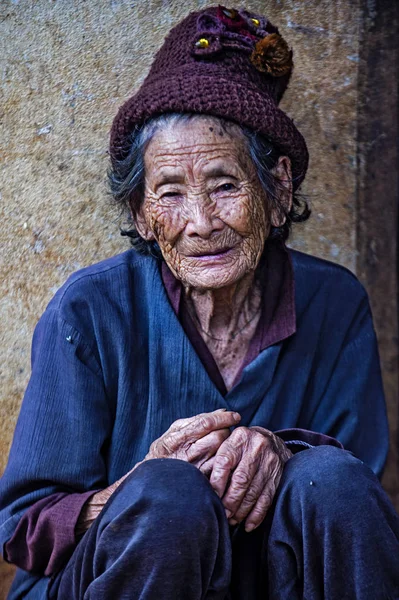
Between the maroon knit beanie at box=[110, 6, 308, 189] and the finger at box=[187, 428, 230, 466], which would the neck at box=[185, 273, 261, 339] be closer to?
the maroon knit beanie at box=[110, 6, 308, 189]

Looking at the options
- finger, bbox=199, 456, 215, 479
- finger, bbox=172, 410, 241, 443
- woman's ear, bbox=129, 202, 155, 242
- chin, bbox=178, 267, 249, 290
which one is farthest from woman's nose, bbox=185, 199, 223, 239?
finger, bbox=199, 456, 215, 479

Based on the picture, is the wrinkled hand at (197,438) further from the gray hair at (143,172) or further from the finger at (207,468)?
the gray hair at (143,172)

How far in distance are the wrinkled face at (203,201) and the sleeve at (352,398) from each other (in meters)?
0.49

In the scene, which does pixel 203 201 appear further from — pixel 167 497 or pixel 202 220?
pixel 167 497

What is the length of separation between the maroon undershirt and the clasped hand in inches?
8.8

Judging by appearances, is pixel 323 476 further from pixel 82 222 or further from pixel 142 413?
pixel 82 222

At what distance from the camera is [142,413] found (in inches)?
102

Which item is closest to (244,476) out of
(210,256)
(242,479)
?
(242,479)

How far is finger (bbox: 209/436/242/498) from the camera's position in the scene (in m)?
2.18

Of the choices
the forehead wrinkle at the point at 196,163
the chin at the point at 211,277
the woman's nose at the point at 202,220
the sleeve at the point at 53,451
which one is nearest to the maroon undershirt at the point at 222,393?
the sleeve at the point at 53,451

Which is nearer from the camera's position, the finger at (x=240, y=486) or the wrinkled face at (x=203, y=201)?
the finger at (x=240, y=486)

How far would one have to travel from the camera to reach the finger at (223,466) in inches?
85.8

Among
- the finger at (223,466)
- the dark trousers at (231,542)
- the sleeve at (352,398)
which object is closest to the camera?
the dark trousers at (231,542)

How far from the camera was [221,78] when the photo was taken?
8.04 feet
